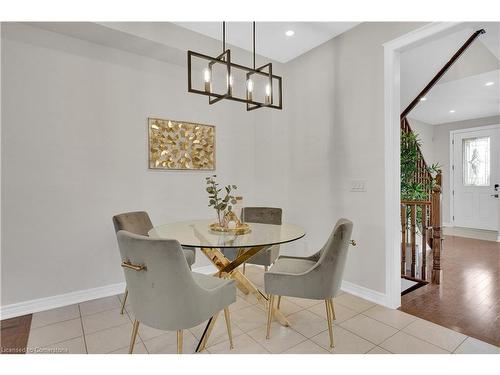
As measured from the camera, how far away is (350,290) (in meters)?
2.94

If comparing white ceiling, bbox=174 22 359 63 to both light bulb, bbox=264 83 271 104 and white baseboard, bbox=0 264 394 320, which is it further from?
white baseboard, bbox=0 264 394 320

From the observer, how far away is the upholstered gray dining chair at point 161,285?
1.47m

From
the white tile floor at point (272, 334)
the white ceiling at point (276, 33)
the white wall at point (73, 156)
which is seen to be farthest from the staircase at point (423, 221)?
the white wall at point (73, 156)

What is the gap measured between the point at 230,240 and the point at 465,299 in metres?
2.40

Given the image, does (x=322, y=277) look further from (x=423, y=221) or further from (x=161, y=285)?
(x=423, y=221)

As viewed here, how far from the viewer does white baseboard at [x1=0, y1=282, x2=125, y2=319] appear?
7.93 ft

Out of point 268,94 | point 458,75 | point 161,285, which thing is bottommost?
point 161,285

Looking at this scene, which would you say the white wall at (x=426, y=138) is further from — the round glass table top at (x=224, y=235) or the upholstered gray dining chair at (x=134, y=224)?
the upholstered gray dining chair at (x=134, y=224)

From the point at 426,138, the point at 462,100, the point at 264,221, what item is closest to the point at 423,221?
the point at 264,221

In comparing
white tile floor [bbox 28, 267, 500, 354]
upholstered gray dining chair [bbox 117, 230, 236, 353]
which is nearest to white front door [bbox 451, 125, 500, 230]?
white tile floor [bbox 28, 267, 500, 354]

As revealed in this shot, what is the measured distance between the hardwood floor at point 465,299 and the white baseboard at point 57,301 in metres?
2.77

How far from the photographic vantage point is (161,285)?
1.50 m

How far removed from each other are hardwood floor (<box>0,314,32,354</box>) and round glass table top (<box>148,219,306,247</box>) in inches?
44.3

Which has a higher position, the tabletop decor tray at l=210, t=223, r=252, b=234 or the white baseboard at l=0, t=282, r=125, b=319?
the tabletop decor tray at l=210, t=223, r=252, b=234
